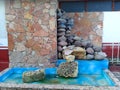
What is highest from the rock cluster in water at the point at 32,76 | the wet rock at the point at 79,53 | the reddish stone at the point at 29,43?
the reddish stone at the point at 29,43

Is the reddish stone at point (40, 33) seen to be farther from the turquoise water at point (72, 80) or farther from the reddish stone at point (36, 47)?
the turquoise water at point (72, 80)

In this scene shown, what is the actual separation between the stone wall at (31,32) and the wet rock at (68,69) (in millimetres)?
657

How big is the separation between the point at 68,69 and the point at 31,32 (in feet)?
5.19

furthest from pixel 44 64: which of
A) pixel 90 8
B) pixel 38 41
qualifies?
pixel 90 8

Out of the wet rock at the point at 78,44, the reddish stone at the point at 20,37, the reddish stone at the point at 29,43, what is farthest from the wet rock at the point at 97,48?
the reddish stone at the point at 20,37

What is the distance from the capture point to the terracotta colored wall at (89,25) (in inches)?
266

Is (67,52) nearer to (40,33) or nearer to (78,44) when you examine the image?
(78,44)

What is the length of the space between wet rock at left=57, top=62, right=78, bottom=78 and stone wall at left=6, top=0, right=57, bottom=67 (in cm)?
66

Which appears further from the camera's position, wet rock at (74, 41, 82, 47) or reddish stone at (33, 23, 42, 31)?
wet rock at (74, 41, 82, 47)

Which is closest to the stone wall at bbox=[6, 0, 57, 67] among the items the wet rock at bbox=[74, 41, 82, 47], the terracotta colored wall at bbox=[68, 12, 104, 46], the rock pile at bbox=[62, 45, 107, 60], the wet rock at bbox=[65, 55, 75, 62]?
the rock pile at bbox=[62, 45, 107, 60]

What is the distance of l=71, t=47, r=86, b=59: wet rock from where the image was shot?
19.5ft

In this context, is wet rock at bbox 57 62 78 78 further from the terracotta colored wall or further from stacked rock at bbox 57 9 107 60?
the terracotta colored wall

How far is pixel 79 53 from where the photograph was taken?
599cm

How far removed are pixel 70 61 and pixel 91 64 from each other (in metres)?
0.73
